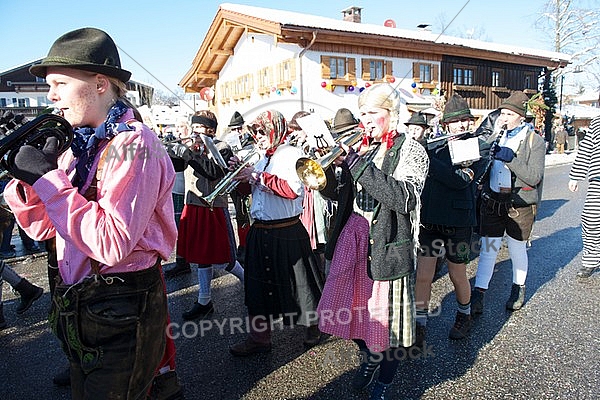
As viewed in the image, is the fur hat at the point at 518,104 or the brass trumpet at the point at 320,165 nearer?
the brass trumpet at the point at 320,165

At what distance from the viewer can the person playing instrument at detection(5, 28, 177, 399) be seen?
134 cm

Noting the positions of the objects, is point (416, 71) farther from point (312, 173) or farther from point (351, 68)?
point (312, 173)

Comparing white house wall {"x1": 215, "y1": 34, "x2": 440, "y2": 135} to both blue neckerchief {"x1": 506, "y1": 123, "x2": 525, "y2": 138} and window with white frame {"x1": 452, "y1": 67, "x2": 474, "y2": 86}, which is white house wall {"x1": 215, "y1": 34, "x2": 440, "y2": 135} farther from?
blue neckerchief {"x1": 506, "y1": 123, "x2": 525, "y2": 138}

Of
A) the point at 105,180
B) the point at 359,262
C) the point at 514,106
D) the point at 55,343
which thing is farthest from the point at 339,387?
the point at 514,106

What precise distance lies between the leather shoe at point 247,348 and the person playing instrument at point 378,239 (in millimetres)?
921

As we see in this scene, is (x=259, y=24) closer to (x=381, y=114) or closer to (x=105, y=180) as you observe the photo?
(x=381, y=114)

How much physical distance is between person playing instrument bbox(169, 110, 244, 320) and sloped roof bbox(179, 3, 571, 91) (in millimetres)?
8068

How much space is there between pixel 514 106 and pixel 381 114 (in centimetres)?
229

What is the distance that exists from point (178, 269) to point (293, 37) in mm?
8495

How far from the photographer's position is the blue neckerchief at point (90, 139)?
4.90 ft

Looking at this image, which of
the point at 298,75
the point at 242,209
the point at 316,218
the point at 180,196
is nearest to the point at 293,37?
the point at 298,75

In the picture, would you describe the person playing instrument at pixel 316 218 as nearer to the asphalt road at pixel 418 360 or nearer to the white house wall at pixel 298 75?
the asphalt road at pixel 418 360

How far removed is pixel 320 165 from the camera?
7.93ft

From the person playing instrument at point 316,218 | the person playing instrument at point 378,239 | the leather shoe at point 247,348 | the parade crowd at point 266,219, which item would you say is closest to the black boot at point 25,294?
the parade crowd at point 266,219
